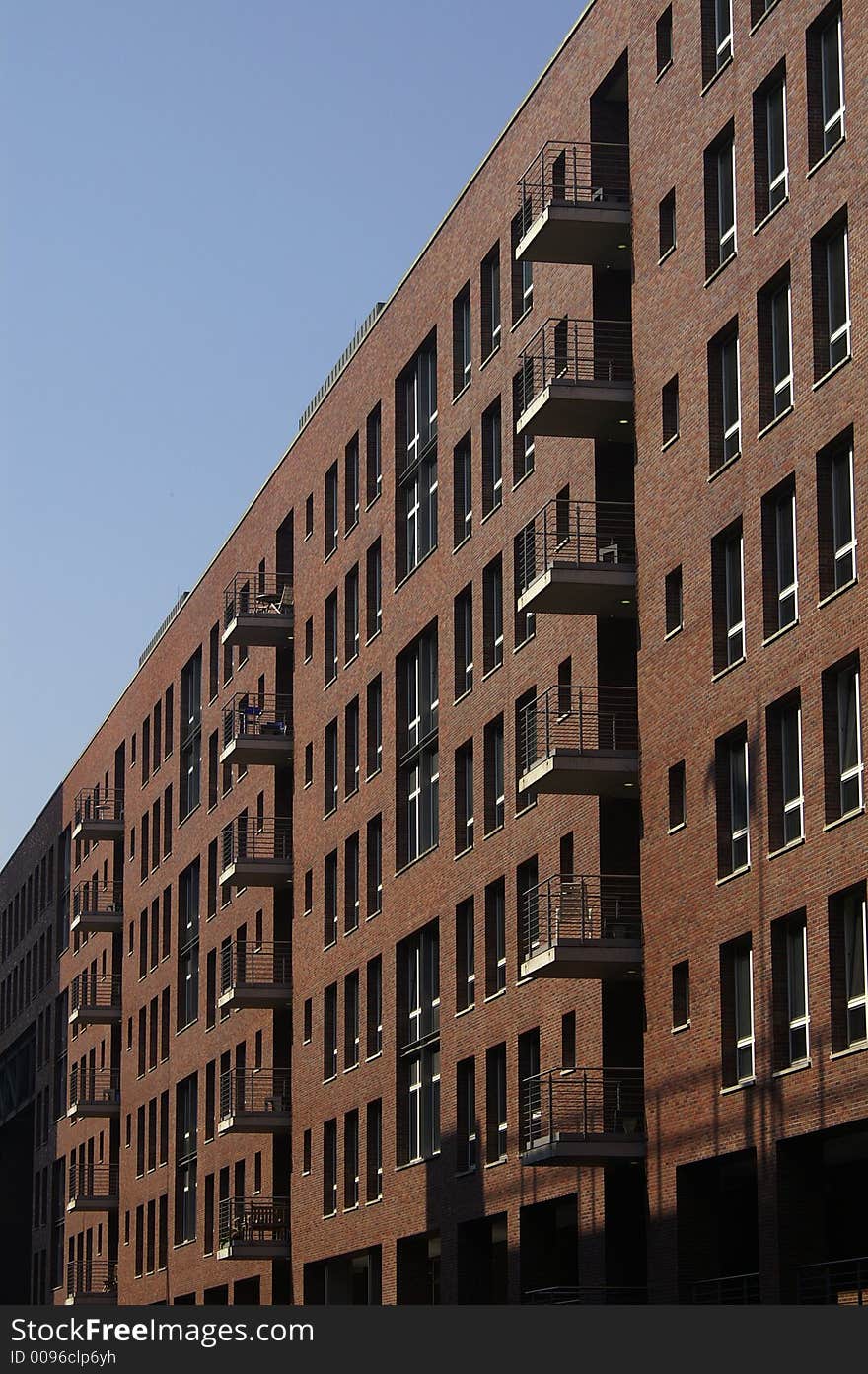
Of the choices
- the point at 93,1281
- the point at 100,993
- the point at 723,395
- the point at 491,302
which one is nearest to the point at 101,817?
the point at 100,993

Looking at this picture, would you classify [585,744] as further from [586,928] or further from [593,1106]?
[593,1106]

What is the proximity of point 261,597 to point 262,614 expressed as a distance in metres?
0.63

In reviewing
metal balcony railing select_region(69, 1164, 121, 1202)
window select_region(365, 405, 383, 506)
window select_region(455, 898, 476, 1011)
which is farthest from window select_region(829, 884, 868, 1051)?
metal balcony railing select_region(69, 1164, 121, 1202)

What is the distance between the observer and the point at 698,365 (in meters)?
39.6

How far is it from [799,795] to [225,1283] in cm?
3475

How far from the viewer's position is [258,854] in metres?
64.4

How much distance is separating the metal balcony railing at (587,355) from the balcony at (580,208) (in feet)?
4.08

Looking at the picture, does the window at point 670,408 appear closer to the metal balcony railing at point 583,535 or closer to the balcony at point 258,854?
the metal balcony railing at point 583,535

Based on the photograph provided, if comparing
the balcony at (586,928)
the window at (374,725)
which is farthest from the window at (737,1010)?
the window at (374,725)

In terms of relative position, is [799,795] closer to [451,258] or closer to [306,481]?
[451,258]

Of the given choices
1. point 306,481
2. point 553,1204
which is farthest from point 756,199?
point 306,481

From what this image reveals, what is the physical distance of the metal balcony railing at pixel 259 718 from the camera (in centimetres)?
6312

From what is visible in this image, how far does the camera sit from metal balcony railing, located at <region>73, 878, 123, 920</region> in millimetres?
85125

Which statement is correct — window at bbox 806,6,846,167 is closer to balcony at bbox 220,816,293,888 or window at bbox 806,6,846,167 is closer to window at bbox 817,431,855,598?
window at bbox 817,431,855,598
